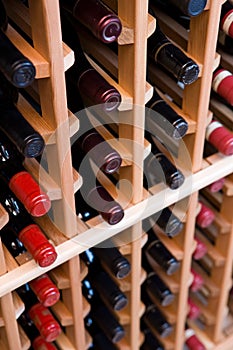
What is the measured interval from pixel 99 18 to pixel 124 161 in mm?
209

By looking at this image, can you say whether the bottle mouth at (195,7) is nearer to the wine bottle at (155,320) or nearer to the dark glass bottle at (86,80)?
the dark glass bottle at (86,80)

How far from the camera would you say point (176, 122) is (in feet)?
2.35

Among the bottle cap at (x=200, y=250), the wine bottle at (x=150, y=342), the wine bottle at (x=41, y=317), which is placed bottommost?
the wine bottle at (x=150, y=342)

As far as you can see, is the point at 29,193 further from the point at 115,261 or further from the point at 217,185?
the point at 217,185

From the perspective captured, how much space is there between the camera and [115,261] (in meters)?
0.82

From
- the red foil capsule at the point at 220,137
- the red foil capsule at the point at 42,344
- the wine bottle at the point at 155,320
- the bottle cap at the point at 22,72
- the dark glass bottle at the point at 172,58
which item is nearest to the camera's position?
the bottle cap at the point at 22,72

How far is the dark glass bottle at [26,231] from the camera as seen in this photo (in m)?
0.69

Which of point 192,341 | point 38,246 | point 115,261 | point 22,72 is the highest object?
point 22,72

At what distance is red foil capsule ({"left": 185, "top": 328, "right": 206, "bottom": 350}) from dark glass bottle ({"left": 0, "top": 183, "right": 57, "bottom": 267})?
503mm

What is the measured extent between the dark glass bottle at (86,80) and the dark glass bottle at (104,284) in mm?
290

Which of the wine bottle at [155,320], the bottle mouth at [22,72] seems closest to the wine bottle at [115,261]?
the wine bottle at [155,320]

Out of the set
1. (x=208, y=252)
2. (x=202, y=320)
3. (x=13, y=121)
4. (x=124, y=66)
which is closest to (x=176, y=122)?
(x=124, y=66)

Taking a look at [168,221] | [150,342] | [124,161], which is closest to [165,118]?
[124,161]

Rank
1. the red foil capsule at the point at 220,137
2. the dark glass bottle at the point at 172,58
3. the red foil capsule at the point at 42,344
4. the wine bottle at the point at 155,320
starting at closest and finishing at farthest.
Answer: the dark glass bottle at the point at 172,58, the red foil capsule at the point at 220,137, the red foil capsule at the point at 42,344, the wine bottle at the point at 155,320
